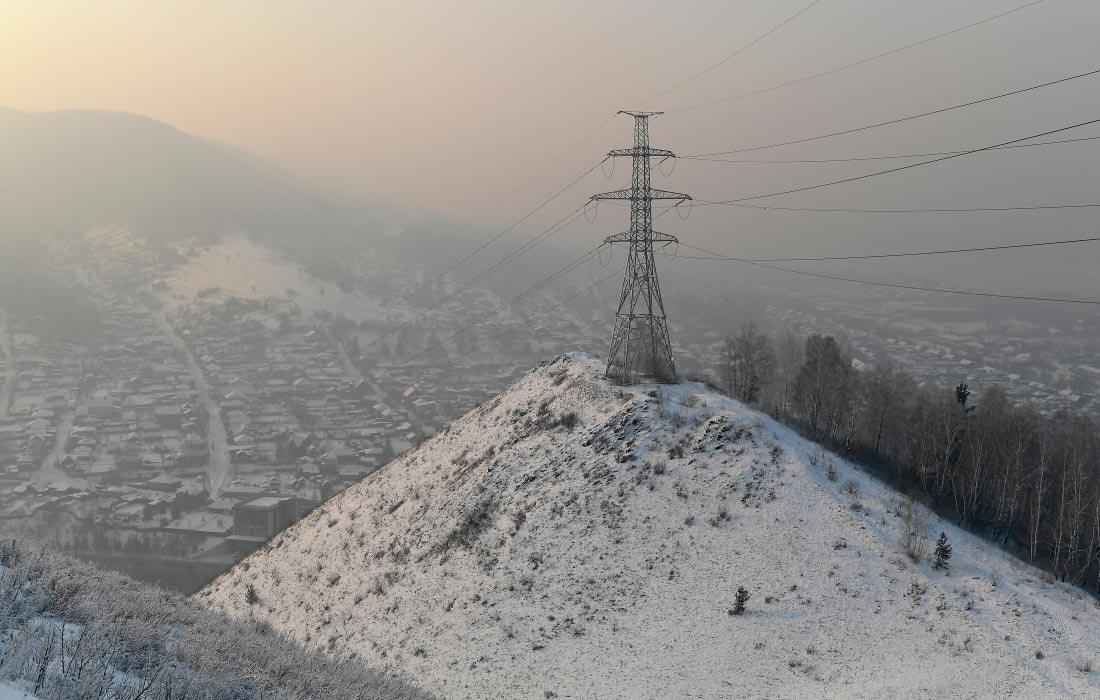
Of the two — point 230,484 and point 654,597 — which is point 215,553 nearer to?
point 230,484

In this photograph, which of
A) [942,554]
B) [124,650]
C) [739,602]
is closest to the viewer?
[124,650]

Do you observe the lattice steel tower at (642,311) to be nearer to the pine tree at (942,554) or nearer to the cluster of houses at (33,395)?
the pine tree at (942,554)

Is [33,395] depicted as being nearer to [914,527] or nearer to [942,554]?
[914,527]

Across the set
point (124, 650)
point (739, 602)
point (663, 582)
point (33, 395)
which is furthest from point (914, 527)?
point (33, 395)

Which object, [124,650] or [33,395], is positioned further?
[33,395]

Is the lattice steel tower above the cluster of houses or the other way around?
Answer: above

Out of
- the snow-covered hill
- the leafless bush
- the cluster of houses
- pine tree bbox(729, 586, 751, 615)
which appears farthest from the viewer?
the cluster of houses

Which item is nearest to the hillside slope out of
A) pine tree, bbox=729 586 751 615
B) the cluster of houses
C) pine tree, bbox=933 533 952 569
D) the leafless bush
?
pine tree, bbox=729 586 751 615

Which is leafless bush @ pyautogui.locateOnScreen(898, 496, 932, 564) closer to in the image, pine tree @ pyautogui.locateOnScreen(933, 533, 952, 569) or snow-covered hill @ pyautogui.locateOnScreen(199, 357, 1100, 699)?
snow-covered hill @ pyautogui.locateOnScreen(199, 357, 1100, 699)
